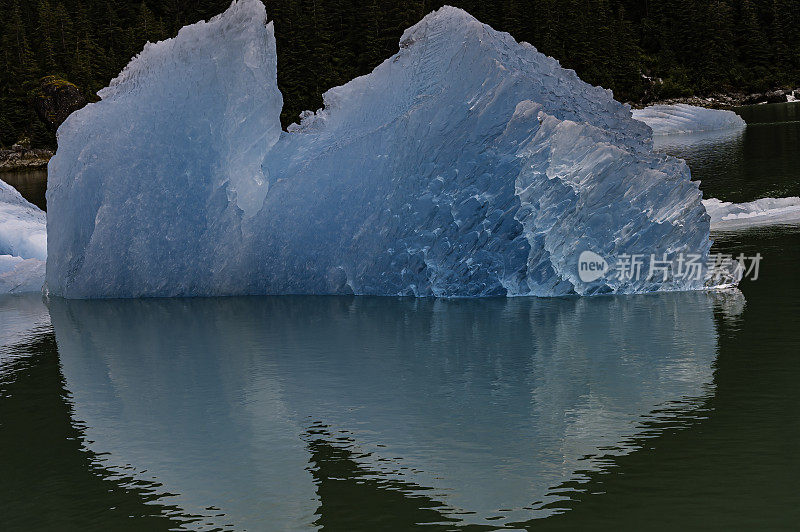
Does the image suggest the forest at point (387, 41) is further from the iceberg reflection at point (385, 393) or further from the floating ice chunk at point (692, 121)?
the iceberg reflection at point (385, 393)

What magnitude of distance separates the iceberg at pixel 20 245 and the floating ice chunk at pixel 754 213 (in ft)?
38.7

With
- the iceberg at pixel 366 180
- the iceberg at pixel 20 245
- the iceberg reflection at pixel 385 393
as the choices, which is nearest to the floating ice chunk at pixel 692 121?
the iceberg at pixel 20 245

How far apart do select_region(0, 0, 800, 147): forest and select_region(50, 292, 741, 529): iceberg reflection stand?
56256mm

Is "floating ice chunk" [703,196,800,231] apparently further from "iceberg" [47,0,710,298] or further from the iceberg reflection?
the iceberg reflection

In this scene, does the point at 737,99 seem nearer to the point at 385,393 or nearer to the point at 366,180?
the point at 366,180

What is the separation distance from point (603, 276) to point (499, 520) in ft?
24.0

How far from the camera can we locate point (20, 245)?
19125 mm

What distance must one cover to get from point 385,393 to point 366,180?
5616mm

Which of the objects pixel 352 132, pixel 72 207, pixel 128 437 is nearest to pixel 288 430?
pixel 128 437

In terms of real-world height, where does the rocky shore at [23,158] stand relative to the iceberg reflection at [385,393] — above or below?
above

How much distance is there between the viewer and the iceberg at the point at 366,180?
1238cm

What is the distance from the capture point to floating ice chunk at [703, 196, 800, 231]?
57.2ft

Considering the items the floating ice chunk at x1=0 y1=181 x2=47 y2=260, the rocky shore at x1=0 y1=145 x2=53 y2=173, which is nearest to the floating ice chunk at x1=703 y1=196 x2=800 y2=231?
the floating ice chunk at x1=0 y1=181 x2=47 y2=260

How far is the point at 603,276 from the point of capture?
41.0 ft
